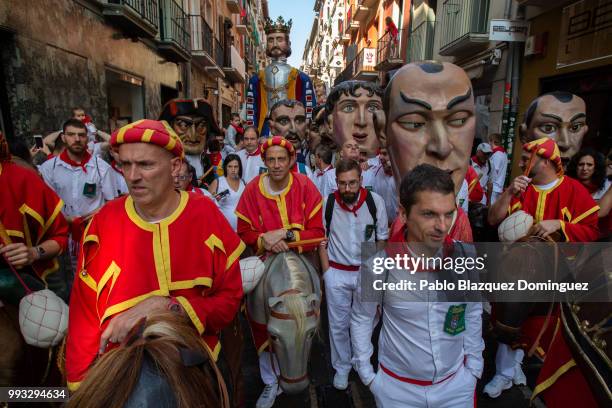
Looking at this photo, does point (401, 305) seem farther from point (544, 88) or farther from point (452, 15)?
point (452, 15)

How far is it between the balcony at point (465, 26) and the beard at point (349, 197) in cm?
868

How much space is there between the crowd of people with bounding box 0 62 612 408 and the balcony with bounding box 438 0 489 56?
24.4 ft

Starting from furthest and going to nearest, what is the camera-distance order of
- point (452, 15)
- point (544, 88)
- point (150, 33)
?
point (452, 15) → point (150, 33) → point (544, 88)

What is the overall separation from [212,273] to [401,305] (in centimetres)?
101

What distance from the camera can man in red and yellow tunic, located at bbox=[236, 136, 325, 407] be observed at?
3.05 m

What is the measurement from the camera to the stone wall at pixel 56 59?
5.72 metres

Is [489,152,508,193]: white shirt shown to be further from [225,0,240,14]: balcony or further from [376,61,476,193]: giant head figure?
[225,0,240,14]: balcony

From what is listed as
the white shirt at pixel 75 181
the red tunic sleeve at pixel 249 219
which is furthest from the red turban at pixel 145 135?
the white shirt at pixel 75 181

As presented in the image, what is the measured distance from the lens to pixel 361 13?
23438 millimetres

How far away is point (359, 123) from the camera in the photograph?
421 centimetres

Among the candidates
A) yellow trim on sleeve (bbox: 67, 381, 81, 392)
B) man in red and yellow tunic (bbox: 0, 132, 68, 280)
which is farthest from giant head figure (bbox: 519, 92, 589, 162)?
man in red and yellow tunic (bbox: 0, 132, 68, 280)

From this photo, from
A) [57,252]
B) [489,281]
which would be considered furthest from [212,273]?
[489,281]

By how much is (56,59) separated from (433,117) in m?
7.12

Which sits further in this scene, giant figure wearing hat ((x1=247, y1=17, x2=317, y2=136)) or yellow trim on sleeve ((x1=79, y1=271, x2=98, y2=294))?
giant figure wearing hat ((x1=247, y1=17, x2=317, y2=136))
